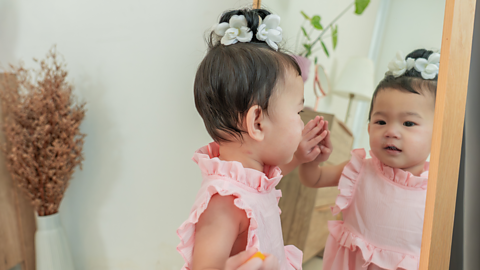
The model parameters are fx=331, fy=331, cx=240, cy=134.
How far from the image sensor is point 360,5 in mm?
848

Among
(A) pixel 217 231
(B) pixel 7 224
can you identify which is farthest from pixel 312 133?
(B) pixel 7 224

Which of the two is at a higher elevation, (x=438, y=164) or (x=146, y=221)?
(x=438, y=164)

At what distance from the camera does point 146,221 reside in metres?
1.50

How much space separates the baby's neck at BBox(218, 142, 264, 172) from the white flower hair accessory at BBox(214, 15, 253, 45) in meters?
0.21

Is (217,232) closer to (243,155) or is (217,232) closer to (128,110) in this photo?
(243,155)

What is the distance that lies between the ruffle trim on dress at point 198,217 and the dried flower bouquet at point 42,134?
1.02 m

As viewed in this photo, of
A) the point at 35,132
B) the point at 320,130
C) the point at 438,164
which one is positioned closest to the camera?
the point at 438,164

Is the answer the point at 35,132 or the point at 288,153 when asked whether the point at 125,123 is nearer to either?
the point at 35,132

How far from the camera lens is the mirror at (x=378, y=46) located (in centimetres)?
62

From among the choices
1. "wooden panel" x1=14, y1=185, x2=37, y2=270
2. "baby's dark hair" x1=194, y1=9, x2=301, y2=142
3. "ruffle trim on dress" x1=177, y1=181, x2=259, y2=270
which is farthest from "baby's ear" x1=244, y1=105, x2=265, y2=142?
"wooden panel" x1=14, y1=185, x2=37, y2=270

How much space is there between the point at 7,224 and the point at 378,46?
5.33ft

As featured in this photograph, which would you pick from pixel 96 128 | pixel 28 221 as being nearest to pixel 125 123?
pixel 96 128

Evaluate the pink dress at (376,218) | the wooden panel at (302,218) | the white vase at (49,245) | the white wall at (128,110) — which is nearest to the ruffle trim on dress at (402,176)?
the pink dress at (376,218)

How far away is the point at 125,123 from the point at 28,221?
2.18ft
